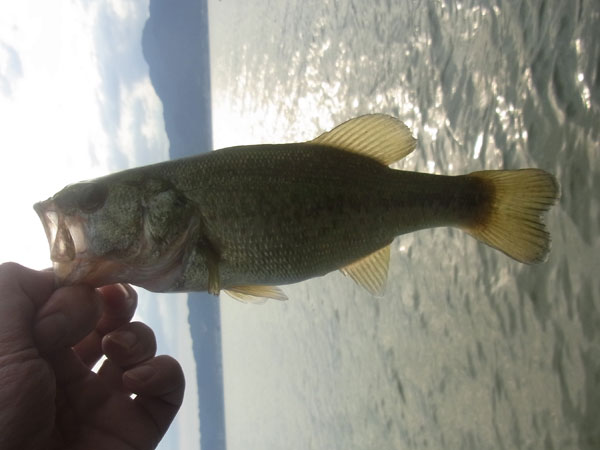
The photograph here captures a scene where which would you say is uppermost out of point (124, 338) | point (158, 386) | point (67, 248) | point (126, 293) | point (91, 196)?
point (91, 196)

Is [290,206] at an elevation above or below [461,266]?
above

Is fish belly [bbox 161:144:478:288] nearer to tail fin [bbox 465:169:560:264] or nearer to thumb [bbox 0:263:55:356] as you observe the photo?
tail fin [bbox 465:169:560:264]

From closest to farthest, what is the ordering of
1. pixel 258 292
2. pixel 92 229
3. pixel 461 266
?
1. pixel 92 229
2. pixel 258 292
3. pixel 461 266

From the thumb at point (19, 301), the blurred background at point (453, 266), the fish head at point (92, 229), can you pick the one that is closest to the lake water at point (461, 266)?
the blurred background at point (453, 266)

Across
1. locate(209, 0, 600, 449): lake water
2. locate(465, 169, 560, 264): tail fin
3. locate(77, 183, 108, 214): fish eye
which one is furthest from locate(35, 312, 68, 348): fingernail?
locate(209, 0, 600, 449): lake water

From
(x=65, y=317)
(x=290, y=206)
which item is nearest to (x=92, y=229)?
(x=65, y=317)

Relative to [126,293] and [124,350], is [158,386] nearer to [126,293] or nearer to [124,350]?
[124,350]

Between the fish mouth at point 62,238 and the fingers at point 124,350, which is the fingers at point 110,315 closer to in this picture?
the fingers at point 124,350

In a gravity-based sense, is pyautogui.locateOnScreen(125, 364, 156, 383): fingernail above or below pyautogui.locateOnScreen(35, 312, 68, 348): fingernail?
below
